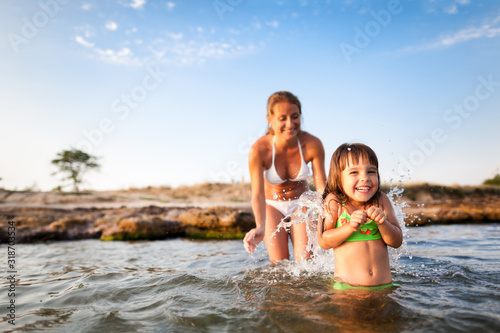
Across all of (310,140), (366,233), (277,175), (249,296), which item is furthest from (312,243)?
(366,233)

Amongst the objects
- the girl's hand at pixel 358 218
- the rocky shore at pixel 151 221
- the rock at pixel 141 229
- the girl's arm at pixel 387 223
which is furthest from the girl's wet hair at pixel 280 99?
the rock at pixel 141 229

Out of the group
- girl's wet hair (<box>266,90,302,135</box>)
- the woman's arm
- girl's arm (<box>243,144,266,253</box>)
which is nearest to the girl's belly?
girl's arm (<box>243,144,266,253</box>)

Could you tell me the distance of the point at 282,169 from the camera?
4758 millimetres

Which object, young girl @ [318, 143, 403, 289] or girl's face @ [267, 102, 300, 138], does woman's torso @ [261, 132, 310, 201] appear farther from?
young girl @ [318, 143, 403, 289]

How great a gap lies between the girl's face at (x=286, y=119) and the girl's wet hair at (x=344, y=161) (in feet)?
4.13

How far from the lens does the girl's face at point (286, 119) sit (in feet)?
14.6

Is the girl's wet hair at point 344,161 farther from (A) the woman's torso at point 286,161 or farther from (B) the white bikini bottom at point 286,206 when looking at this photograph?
(B) the white bikini bottom at point 286,206

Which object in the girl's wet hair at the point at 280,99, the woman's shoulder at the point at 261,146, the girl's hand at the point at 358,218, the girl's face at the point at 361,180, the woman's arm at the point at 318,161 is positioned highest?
the girl's wet hair at the point at 280,99

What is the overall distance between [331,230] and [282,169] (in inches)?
66.0

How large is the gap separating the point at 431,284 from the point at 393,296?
1.00m

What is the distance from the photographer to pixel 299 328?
8.49 ft

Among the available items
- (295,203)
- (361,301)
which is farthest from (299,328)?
(295,203)

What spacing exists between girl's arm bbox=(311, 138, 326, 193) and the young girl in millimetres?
1350

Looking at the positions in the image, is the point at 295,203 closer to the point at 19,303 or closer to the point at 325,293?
the point at 325,293
